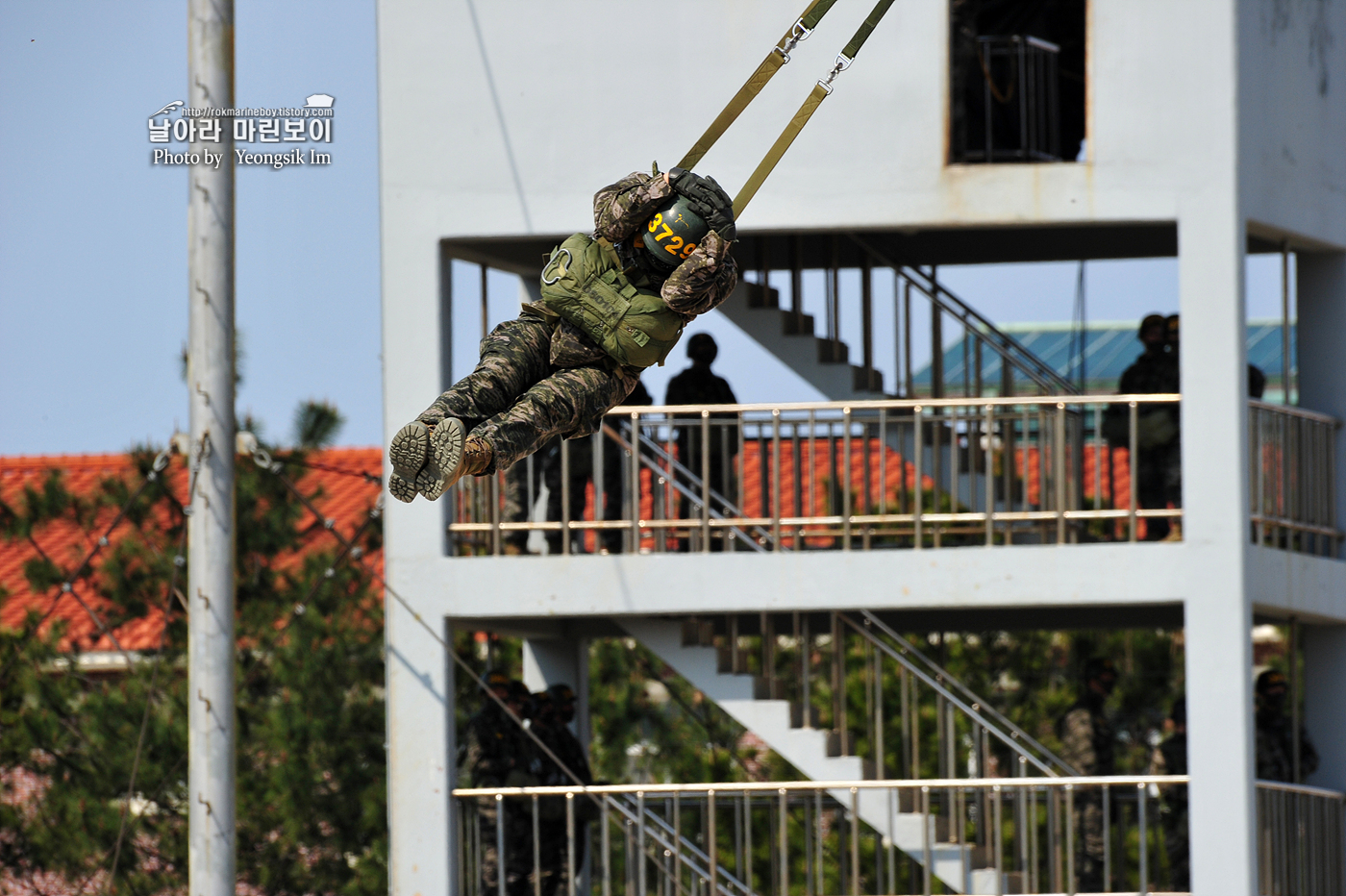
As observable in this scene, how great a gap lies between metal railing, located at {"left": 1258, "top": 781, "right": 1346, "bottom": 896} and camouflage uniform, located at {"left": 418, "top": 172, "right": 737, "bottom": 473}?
22.4 feet

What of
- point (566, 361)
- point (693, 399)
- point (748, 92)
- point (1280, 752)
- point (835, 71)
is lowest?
point (1280, 752)

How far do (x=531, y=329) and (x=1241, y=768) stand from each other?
6558 millimetres

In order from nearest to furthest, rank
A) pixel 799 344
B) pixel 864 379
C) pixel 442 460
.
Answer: pixel 442 460 → pixel 799 344 → pixel 864 379

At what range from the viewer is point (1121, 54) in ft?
49.1

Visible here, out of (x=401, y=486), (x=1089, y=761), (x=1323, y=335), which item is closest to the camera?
(x=401, y=486)

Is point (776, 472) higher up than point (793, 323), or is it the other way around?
point (793, 323)

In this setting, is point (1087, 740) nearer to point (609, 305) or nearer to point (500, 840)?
point (500, 840)

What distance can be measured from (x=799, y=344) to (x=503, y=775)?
4.02 meters

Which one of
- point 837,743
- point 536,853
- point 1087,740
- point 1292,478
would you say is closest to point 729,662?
point 837,743

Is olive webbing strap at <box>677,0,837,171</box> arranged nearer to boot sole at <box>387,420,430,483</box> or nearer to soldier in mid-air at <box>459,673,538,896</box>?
boot sole at <box>387,420,430,483</box>

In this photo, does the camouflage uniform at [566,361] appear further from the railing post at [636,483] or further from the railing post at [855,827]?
the railing post at [855,827]

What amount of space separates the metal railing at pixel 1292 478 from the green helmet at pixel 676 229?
6542mm

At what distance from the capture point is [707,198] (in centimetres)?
980

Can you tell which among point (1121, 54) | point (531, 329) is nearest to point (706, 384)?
point (1121, 54)
